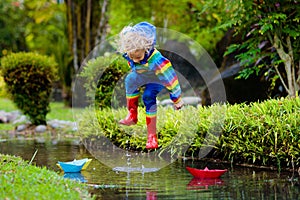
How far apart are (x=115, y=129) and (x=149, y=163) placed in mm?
1647

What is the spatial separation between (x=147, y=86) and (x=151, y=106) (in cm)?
24

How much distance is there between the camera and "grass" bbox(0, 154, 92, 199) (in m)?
4.49

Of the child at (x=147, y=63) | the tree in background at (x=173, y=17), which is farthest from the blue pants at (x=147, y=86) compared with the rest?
the tree in background at (x=173, y=17)

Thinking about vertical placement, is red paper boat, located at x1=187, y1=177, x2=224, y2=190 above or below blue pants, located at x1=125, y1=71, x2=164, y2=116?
below

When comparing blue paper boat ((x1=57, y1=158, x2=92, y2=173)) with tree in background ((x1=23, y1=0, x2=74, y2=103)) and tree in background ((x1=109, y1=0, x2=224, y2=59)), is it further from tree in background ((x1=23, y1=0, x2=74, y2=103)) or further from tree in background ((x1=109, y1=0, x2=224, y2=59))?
tree in background ((x1=23, y1=0, x2=74, y2=103))

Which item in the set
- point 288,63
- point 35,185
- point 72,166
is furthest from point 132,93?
point 288,63

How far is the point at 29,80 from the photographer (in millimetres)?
11570

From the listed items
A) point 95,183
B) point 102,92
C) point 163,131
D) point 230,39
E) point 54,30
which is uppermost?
point 54,30

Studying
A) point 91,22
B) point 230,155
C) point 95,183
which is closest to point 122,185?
point 95,183

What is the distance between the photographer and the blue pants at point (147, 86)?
210 inches

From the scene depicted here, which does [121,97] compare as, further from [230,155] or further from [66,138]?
[230,155]

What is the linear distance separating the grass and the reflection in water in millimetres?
301

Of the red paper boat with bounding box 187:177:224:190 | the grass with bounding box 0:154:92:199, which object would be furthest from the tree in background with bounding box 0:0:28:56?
the red paper boat with bounding box 187:177:224:190

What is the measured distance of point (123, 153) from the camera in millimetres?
8289
